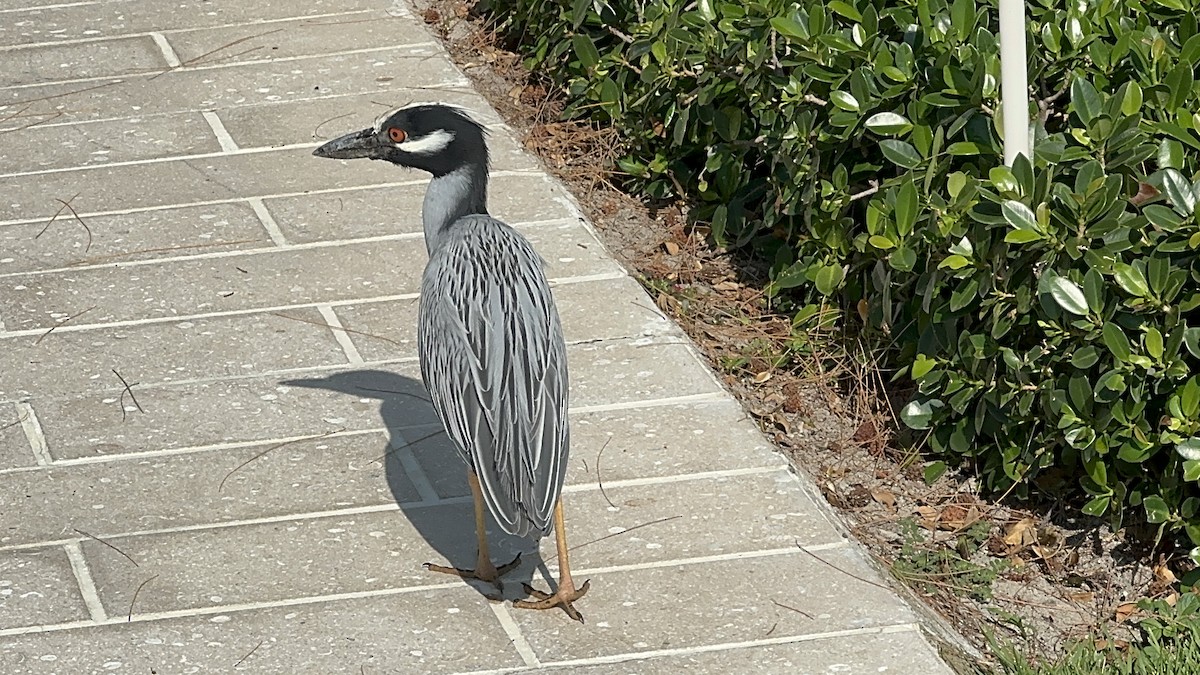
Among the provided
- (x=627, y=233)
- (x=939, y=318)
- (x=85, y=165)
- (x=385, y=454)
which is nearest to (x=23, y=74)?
(x=85, y=165)

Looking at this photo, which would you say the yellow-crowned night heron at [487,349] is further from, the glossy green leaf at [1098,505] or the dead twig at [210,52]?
the dead twig at [210,52]

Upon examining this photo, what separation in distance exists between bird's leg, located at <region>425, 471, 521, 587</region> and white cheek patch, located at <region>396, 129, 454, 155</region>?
1039mm

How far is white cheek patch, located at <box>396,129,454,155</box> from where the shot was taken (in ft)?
16.9

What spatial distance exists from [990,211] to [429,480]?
76.3 inches

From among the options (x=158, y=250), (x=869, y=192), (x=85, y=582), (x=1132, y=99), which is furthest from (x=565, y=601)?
(x=158, y=250)

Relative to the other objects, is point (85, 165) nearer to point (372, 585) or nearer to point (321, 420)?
point (321, 420)

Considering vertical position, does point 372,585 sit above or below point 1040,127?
below

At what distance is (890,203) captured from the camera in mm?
5340

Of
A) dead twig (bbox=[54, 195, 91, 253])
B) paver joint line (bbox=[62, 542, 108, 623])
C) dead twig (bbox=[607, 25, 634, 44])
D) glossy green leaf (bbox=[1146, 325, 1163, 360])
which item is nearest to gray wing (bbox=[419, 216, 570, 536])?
paver joint line (bbox=[62, 542, 108, 623])

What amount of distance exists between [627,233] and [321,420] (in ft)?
6.44

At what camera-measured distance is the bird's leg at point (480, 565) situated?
4781 mm

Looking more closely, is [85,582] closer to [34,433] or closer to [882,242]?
[34,433]

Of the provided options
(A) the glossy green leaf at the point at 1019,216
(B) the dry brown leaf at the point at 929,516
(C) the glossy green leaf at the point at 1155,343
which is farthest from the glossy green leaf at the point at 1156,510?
(A) the glossy green leaf at the point at 1019,216

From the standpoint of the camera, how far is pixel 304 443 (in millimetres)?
5520
